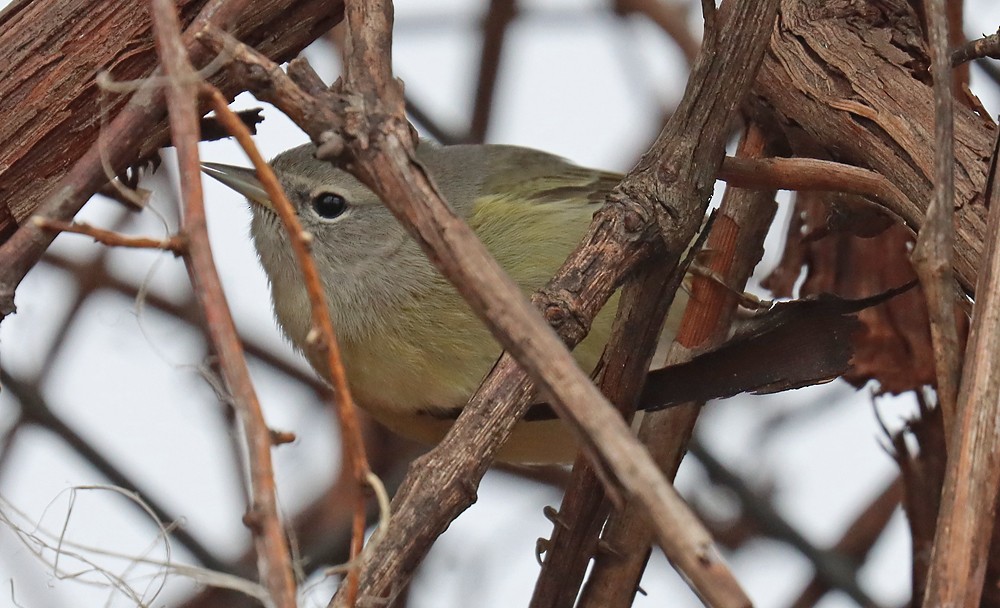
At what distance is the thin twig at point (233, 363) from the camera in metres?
0.89

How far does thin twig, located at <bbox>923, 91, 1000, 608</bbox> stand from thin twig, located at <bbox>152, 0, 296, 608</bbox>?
0.49 metres

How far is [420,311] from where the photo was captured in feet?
7.79

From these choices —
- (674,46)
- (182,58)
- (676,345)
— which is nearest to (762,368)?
(676,345)

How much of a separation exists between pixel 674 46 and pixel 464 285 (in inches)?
92.2

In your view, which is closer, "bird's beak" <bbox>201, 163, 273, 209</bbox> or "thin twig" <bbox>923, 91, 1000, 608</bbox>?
"thin twig" <bbox>923, 91, 1000, 608</bbox>

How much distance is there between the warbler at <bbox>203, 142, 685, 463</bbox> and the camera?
2324mm

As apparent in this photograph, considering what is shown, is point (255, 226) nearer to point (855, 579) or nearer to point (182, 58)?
point (855, 579)

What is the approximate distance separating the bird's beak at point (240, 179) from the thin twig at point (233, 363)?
157 cm

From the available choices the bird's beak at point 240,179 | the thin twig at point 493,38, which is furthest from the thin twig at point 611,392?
the thin twig at point 493,38

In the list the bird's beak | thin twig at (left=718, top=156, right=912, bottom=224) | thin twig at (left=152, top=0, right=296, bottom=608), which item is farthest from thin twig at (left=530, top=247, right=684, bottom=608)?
the bird's beak

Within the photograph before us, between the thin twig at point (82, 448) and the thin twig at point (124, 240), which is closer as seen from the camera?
the thin twig at point (124, 240)

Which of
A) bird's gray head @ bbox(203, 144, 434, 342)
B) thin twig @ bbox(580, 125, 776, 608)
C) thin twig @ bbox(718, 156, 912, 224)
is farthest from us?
bird's gray head @ bbox(203, 144, 434, 342)

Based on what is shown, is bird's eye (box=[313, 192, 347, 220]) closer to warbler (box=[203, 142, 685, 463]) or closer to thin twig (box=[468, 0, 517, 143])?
warbler (box=[203, 142, 685, 463])

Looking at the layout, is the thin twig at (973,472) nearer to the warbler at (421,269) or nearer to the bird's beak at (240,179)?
the warbler at (421,269)
